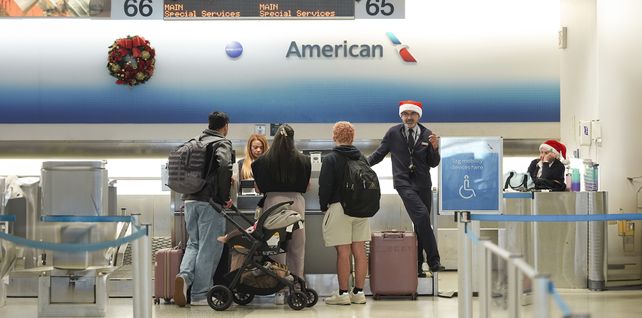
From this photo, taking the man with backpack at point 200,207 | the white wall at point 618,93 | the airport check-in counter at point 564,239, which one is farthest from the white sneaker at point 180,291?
the white wall at point 618,93

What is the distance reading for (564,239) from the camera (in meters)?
10.5

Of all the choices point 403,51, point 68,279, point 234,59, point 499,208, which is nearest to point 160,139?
point 234,59

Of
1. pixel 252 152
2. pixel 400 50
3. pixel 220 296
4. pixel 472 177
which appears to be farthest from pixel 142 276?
pixel 400 50

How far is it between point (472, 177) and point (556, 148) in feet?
6.13

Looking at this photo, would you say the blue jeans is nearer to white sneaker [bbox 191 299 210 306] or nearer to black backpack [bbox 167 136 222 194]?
white sneaker [bbox 191 299 210 306]

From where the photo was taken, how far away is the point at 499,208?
362 inches

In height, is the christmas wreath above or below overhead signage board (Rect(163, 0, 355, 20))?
below

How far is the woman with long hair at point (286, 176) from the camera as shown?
364 inches

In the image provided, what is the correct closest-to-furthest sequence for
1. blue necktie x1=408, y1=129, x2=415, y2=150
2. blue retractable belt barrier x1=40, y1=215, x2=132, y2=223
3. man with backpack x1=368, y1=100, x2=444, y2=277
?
blue retractable belt barrier x1=40, y1=215, x2=132, y2=223
man with backpack x1=368, y1=100, x2=444, y2=277
blue necktie x1=408, y1=129, x2=415, y2=150

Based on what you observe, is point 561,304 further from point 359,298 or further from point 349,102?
point 349,102

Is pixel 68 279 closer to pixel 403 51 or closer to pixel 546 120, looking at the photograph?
Result: pixel 403 51

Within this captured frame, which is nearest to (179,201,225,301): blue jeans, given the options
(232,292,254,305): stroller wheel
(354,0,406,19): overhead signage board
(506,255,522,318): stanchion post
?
(232,292,254,305): stroller wheel

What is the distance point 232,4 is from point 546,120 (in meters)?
3.90

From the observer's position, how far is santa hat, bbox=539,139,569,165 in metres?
10.6
